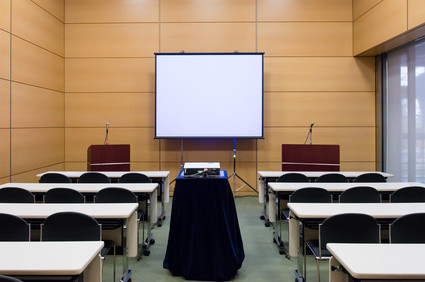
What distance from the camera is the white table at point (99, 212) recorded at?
2.56 metres

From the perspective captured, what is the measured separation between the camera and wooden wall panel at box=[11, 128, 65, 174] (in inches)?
204

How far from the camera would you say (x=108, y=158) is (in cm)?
584

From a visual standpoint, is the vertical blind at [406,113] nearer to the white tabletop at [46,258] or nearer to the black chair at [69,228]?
the black chair at [69,228]

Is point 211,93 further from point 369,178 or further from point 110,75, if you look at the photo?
point 369,178

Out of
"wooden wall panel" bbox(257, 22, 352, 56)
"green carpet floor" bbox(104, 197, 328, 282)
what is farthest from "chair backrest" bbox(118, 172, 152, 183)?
"wooden wall panel" bbox(257, 22, 352, 56)

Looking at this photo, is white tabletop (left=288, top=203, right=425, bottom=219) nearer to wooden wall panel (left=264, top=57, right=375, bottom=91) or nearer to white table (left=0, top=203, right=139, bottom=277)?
white table (left=0, top=203, right=139, bottom=277)

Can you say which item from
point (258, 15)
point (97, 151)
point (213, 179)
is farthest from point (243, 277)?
point (258, 15)

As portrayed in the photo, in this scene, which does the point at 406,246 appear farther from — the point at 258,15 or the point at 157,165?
the point at 258,15

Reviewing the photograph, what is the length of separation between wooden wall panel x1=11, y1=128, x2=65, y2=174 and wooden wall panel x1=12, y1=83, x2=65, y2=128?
Result: 0.14 metres

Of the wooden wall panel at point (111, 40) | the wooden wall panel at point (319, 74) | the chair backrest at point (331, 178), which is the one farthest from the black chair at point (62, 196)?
the wooden wall panel at point (319, 74)

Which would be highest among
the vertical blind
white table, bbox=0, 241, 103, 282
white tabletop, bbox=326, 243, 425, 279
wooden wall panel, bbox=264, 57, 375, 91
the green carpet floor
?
wooden wall panel, bbox=264, 57, 375, 91

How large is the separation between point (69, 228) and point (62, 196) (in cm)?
119

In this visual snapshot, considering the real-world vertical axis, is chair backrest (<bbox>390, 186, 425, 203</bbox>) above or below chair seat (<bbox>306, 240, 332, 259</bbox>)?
above

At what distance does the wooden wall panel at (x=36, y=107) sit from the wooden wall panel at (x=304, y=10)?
4951 mm
